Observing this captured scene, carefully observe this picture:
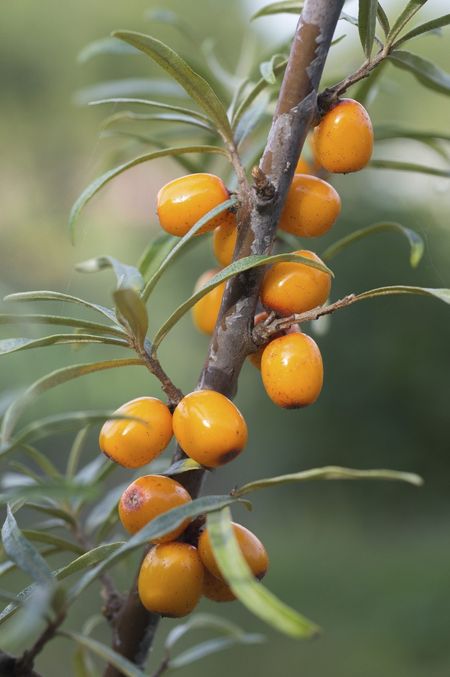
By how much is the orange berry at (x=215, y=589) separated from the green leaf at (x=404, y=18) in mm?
389

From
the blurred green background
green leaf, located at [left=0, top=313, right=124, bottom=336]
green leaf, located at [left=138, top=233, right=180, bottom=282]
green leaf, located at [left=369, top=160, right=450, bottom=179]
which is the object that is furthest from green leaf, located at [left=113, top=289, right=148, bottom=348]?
the blurred green background

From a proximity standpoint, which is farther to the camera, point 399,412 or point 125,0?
point 125,0

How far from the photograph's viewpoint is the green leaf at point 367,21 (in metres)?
0.49

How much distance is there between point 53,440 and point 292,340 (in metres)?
2.71

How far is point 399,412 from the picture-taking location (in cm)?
225

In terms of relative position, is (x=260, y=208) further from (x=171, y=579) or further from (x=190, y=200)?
(x=171, y=579)

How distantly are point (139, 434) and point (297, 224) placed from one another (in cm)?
19

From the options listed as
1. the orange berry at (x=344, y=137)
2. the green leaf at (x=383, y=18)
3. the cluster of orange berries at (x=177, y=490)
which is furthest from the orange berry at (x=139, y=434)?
the green leaf at (x=383, y=18)

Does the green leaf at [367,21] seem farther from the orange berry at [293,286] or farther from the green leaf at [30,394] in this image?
the green leaf at [30,394]

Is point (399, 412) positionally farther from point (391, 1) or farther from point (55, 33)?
point (55, 33)

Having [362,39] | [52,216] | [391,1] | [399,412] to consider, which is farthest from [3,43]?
[362,39]

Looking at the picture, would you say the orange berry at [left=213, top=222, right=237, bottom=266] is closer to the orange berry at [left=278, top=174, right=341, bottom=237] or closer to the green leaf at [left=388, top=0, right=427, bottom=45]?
the orange berry at [left=278, top=174, right=341, bottom=237]

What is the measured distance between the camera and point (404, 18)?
500mm

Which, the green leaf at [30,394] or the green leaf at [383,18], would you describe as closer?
the green leaf at [30,394]
